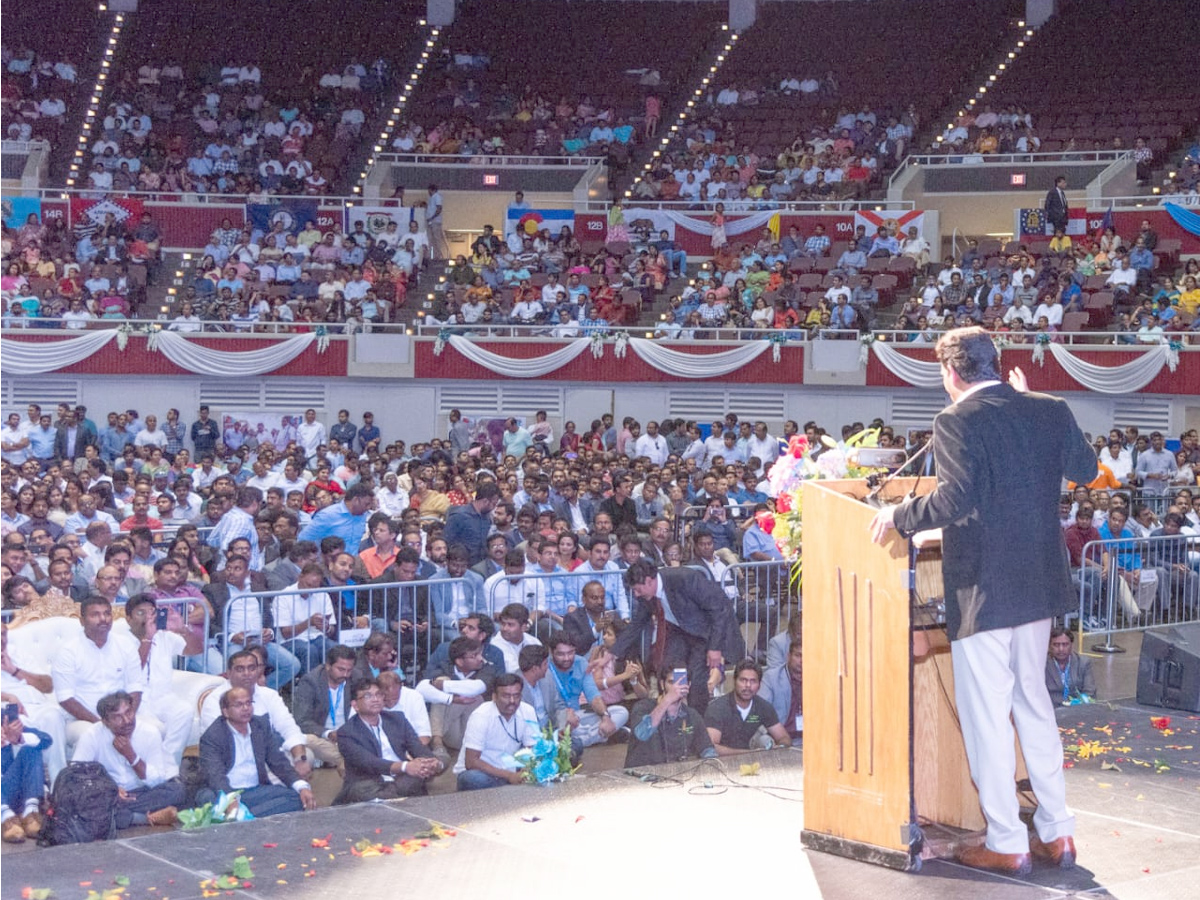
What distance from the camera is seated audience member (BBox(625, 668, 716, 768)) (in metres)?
7.62

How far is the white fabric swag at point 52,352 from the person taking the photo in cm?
2202

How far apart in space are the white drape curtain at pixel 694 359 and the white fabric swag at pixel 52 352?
7914 millimetres

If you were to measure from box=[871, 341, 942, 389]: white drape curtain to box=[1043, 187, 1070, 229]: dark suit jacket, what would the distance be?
4.61 m

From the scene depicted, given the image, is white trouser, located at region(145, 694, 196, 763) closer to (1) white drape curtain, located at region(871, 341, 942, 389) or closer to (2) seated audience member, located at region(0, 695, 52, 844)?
(2) seated audience member, located at region(0, 695, 52, 844)

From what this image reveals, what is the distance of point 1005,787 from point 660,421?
61.1 ft

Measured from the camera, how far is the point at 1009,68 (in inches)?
1215

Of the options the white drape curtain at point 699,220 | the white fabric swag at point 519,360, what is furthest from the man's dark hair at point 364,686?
the white drape curtain at point 699,220

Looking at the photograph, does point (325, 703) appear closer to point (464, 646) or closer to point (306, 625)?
point (464, 646)

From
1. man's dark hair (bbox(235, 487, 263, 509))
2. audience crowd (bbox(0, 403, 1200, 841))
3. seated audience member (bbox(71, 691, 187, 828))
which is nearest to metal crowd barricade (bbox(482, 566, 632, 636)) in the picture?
audience crowd (bbox(0, 403, 1200, 841))

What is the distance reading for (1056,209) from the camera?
976 inches

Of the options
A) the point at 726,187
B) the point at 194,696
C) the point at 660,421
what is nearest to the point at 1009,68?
the point at 726,187

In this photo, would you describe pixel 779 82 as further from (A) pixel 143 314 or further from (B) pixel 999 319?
(A) pixel 143 314

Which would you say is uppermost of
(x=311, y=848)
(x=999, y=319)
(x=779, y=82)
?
(x=779, y=82)

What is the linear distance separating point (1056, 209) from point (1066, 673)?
17.0 metres
